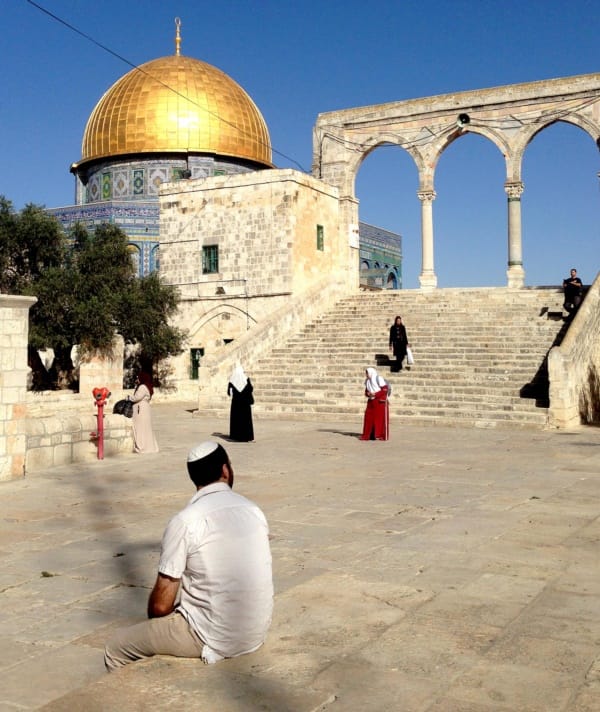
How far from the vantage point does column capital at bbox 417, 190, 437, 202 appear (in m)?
26.8

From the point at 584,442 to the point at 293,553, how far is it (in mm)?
8381

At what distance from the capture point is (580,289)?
66.5ft

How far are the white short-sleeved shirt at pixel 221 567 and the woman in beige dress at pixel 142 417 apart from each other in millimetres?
8295

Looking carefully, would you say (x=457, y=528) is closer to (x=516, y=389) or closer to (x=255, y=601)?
(x=255, y=601)

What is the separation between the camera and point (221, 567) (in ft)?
11.0

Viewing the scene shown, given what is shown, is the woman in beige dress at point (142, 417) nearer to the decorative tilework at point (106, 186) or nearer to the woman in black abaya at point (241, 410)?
the woman in black abaya at point (241, 410)

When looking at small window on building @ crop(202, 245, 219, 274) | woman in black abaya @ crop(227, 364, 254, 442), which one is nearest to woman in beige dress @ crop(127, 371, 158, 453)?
woman in black abaya @ crop(227, 364, 254, 442)

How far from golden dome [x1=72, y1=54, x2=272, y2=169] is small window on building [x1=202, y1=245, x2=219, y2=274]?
45.9ft

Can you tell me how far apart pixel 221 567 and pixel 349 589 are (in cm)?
173

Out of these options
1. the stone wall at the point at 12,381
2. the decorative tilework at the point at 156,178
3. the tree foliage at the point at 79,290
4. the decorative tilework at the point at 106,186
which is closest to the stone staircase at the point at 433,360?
the tree foliage at the point at 79,290

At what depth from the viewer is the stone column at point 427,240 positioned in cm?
2661

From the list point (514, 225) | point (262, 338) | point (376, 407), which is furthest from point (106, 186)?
point (376, 407)

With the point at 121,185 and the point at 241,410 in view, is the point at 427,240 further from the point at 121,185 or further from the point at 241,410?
the point at 121,185

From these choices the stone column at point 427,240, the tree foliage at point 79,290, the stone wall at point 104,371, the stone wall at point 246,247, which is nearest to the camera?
the stone wall at point 104,371
